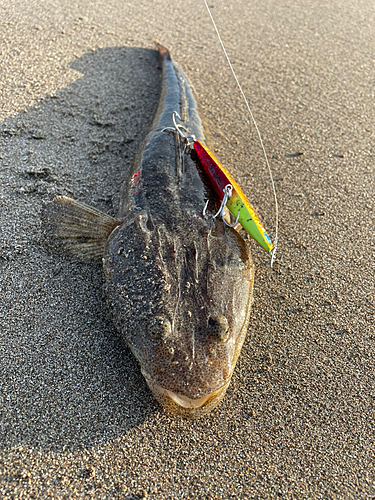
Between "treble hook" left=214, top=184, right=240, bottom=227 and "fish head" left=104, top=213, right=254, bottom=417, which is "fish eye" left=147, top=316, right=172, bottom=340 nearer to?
"fish head" left=104, top=213, right=254, bottom=417

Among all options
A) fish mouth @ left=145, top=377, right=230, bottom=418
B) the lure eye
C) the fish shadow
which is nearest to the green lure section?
the lure eye

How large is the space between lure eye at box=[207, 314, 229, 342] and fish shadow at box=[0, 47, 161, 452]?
582 millimetres

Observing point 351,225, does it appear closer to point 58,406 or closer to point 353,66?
point 58,406

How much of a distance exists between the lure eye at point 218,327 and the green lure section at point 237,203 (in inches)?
30.4

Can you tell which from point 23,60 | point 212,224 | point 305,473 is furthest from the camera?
point 23,60

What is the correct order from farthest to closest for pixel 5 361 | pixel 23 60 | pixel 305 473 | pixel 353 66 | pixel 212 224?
pixel 353 66 < pixel 23 60 < pixel 212 224 < pixel 5 361 < pixel 305 473

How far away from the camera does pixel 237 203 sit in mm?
2939

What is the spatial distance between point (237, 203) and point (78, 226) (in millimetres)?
1227

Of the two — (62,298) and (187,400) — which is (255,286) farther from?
(62,298)

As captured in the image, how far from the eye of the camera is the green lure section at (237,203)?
9.38ft

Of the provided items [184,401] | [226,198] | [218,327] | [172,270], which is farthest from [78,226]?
[184,401]

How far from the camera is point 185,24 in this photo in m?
6.09

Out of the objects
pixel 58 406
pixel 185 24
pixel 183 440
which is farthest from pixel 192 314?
pixel 185 24

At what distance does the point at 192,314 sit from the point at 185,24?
5349 mm
